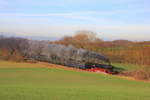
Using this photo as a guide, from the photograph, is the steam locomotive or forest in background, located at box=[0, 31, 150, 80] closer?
the steam locomotive

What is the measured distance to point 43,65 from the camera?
37.7 meters

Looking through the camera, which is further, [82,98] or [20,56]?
[20,56]

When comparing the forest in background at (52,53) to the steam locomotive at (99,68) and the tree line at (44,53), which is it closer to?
the tree line at (44,53)

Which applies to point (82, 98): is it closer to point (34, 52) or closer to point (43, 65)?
point (43, 65)

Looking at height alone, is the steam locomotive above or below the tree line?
below

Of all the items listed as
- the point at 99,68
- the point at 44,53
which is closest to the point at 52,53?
the point at 44,53

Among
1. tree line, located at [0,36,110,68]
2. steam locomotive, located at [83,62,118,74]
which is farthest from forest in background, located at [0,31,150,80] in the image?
steam locomotive, located at [83,62,118,74]

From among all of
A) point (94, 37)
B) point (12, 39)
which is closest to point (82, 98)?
point (12, 39)

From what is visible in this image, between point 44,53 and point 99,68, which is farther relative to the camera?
point 44,53

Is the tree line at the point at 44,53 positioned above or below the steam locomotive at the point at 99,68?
above

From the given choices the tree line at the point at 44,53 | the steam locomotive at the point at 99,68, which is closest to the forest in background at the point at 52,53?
the tree line at the point at 44,53

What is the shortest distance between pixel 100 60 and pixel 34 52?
372 inches

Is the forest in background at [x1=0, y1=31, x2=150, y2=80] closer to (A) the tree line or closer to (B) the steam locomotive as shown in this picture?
(A) the tree line

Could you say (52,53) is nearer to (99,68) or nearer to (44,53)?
(44,53)
